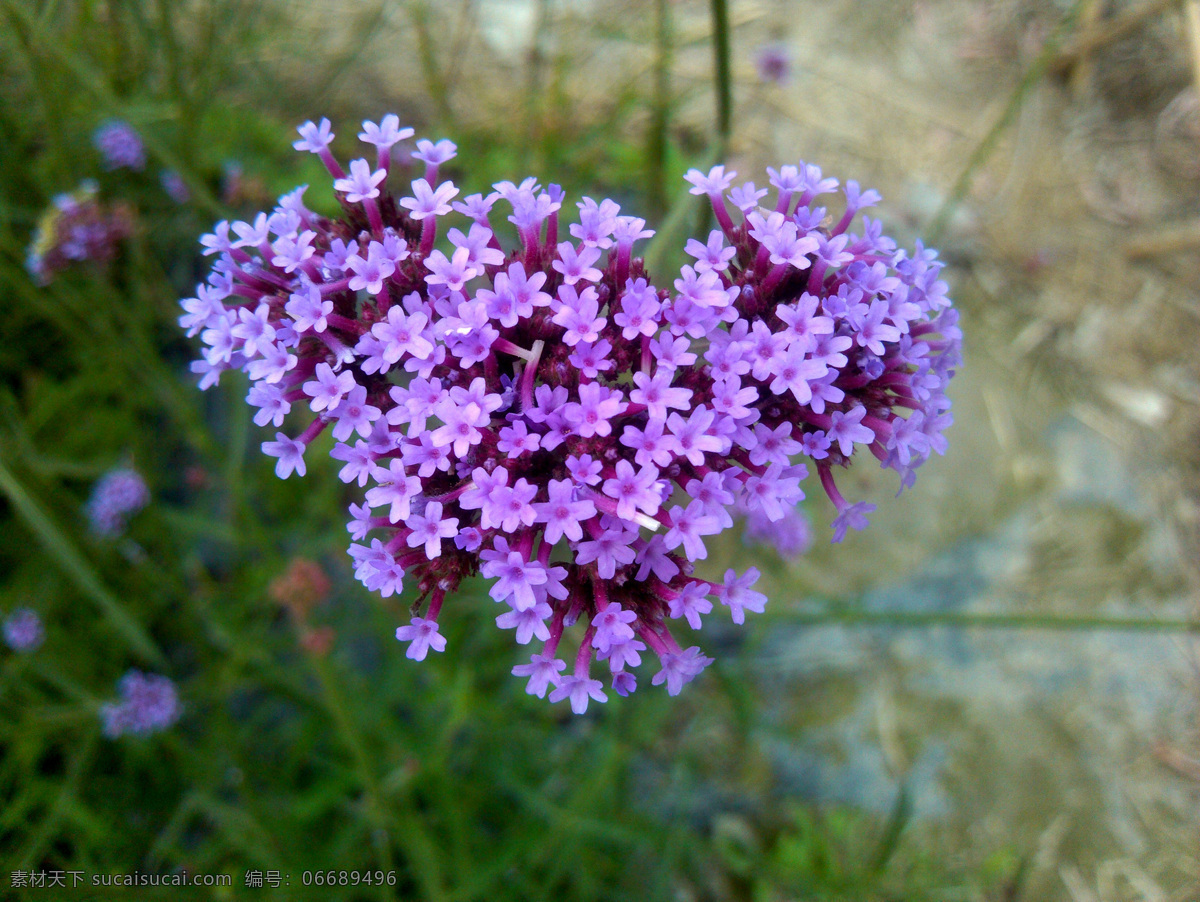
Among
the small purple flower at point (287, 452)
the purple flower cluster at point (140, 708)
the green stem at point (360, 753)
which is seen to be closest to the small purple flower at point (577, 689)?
the small purple flower at point (287, 452)

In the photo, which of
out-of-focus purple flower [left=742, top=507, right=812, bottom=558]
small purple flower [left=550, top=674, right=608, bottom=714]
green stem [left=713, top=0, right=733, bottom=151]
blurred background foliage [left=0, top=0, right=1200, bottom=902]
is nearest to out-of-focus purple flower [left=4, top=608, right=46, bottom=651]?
blurred background foliage [left=0, top=0, right=1200, bottom=902]

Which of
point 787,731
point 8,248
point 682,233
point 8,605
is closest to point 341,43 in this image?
point 8,248

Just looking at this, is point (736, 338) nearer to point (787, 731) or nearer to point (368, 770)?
point (368, 770)

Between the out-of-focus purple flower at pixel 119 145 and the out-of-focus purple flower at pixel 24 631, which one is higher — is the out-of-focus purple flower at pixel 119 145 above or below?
above

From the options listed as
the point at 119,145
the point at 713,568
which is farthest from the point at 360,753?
the point at 119,145

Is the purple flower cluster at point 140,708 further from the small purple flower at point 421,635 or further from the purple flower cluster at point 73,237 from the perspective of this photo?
the small purple flower at point 421,635

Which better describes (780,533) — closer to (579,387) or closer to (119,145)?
(579,387)
